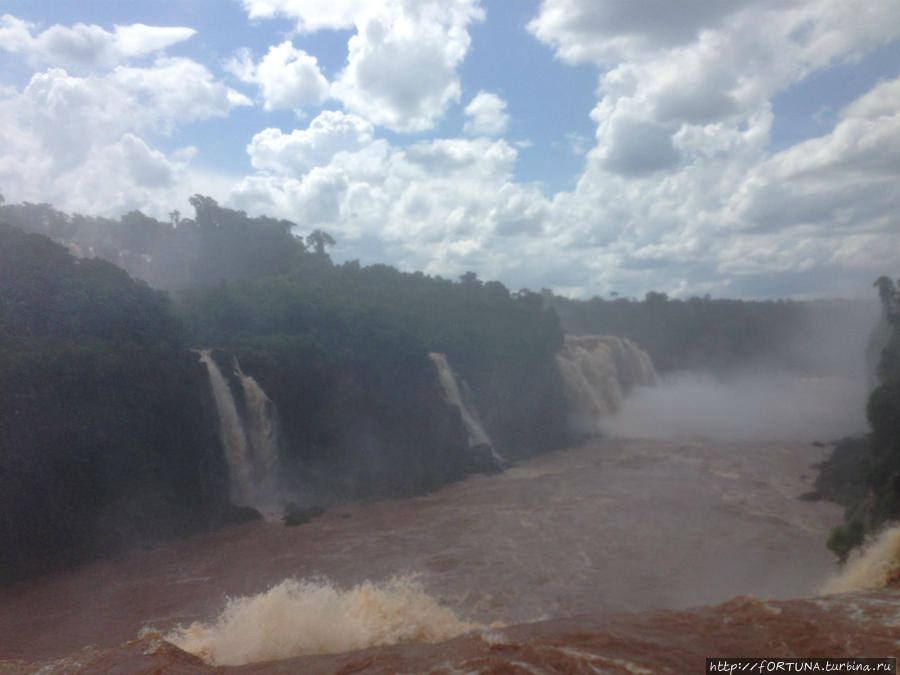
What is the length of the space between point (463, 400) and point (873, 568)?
1700 cm

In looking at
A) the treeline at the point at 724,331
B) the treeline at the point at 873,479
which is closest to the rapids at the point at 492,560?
the treeline at the point at 873,479

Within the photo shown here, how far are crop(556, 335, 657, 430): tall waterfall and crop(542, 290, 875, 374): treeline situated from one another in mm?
13505

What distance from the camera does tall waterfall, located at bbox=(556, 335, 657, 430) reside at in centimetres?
3044

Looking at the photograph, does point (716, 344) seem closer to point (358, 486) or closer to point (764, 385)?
point (764, 385)

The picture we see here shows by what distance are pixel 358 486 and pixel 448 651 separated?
554 inches

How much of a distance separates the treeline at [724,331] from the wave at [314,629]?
43621mm

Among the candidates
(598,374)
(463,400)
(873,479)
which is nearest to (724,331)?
(598,374)

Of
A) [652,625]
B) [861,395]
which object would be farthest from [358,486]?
Answer: [861,395]

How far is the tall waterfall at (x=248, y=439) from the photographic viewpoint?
1712 cm

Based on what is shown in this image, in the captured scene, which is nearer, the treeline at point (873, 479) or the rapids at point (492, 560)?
the rapids at point (492, 560)

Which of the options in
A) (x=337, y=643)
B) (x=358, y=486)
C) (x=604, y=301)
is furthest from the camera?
(x=604, y=301)

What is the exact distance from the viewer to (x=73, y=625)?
1061cm

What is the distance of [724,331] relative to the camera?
53.6m

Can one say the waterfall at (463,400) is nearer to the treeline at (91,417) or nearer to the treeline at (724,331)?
the treeline at (91,417)
